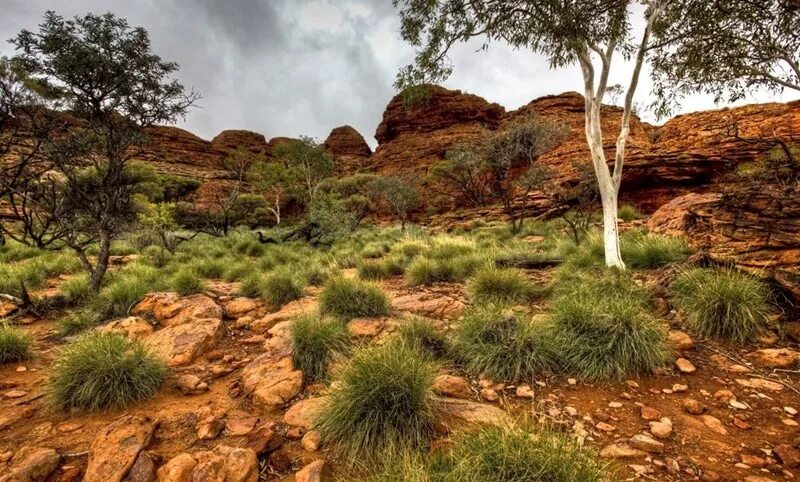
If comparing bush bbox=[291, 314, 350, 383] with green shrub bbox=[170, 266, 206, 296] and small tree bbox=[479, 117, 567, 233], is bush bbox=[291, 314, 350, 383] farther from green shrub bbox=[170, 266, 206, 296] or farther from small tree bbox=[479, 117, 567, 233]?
small tree bbox=[479, 117, 567, 233]

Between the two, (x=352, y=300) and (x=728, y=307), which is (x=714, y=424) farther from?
(x=352, y=300)

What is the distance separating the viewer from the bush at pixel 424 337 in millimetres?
3803

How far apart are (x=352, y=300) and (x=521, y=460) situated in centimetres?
356

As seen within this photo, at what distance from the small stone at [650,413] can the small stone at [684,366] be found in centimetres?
86

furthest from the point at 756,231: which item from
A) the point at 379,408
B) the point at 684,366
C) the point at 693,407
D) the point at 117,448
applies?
the point at 117,448

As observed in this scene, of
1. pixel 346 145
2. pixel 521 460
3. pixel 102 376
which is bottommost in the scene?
pixel 521 460

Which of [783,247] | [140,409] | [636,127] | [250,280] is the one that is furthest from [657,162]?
[140,409]

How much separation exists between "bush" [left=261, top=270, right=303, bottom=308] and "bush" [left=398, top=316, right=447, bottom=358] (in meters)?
2.85

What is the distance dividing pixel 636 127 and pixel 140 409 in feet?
119

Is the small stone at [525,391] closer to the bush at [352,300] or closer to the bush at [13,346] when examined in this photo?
the bush at [352,300]

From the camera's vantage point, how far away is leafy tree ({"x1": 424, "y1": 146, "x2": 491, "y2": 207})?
103 feet

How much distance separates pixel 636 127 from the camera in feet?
97.3

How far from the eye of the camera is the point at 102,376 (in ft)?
10.5

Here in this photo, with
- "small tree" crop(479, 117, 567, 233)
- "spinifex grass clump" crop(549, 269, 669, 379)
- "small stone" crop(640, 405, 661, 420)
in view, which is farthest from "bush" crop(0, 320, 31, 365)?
"small tree" crop(479, 117, 567, 233)
